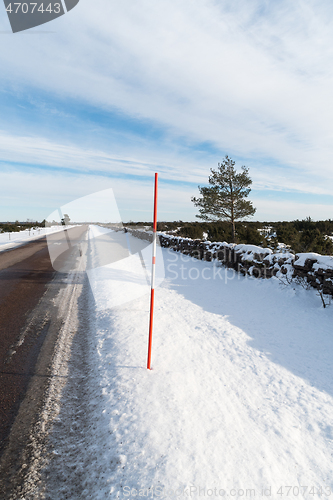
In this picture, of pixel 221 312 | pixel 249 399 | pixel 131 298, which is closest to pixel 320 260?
pixel 221 312

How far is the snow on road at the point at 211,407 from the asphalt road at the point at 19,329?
2.78 ft

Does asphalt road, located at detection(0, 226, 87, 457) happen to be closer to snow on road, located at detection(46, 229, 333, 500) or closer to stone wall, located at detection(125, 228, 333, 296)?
snow on road, located at detection(46, 229, 333, 500)

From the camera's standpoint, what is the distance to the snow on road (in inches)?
80.5

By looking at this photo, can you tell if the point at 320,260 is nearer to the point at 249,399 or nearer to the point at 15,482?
the point at 249,399

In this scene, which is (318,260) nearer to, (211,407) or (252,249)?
(252,249)

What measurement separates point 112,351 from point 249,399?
83.3 inches

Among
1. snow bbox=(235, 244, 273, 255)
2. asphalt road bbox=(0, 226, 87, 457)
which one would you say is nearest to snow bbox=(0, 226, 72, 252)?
asphalt road bbox=(0, 226, 87, 457)

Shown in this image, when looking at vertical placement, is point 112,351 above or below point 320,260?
below

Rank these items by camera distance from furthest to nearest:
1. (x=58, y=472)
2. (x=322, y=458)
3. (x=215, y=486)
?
(x=322, y=458) < (x=58, y=472) < (x=215, y=486)

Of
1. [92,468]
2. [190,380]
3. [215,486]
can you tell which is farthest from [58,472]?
[190,380]

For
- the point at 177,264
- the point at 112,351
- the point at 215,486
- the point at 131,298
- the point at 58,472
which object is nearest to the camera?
the point at 215,486

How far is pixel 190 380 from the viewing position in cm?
331

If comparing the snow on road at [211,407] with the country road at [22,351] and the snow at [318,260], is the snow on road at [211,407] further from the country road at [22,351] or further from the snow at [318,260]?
the snow at [318,260]

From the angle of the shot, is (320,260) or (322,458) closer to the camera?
(322,458)
